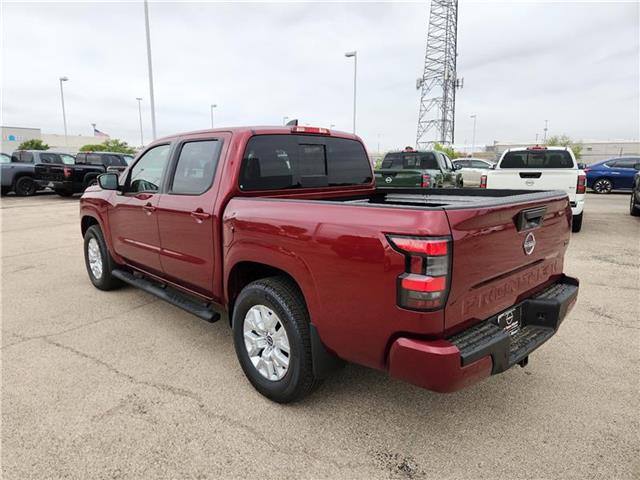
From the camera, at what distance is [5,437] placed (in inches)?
101

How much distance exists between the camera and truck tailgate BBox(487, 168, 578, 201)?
8.20 meters

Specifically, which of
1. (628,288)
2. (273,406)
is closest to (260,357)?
(273,406)

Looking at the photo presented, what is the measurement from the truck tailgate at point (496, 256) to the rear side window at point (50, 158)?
19264 millimetres

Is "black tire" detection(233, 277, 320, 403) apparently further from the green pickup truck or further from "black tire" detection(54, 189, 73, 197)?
"black tire" detection(54, 189, 73, 197)

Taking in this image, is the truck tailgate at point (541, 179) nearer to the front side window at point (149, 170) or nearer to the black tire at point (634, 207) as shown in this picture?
the black tire at point (634, 207)

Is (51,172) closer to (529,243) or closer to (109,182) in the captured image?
(109,182)

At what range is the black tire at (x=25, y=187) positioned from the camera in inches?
676

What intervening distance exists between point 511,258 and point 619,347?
6.84 feet

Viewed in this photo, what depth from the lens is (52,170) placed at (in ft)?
52.4

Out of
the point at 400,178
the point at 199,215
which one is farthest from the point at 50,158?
the point at 199,215

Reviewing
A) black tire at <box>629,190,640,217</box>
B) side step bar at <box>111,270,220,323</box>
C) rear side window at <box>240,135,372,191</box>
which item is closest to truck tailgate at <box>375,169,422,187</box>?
black tire at <box>629,190,640,217</box>

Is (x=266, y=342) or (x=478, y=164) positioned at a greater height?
(x=478, y=164)

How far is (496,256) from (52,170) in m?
17.6

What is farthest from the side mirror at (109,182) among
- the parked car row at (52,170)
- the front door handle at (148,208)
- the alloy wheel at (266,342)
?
the parked car row at (52,170)
